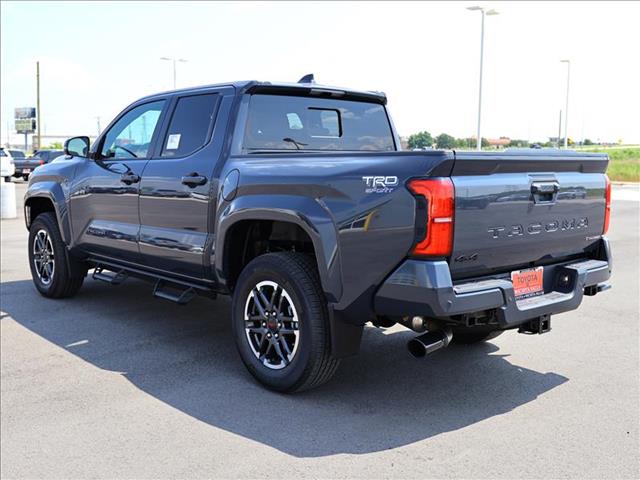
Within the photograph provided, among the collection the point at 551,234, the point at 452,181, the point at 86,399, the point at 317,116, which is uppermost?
the point at 317,116

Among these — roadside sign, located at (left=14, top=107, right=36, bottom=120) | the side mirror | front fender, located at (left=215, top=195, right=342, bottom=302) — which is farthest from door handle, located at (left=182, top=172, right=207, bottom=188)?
roadside sign, located at (left=14, top=107, right=36, bottom=120)

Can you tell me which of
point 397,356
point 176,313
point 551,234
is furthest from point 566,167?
point 176,313

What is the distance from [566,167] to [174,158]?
9.28ft

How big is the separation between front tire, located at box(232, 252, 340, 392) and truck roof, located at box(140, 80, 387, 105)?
1347 millimetres

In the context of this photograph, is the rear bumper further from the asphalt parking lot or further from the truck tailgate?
the asphalt parking lot

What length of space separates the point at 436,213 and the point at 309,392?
5.06 feet

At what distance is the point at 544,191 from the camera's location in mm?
4023

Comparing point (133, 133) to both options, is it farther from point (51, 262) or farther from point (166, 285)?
point (51, 262)

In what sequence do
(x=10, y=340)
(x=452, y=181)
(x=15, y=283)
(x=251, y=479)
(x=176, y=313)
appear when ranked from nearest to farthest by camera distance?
(x=251, y=479)
(x=452, y=181)
(x=10, y=340)
(x=176, y=313)
(x=15, y=283)

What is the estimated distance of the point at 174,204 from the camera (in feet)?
17.1

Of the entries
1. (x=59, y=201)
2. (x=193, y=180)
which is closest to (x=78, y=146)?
(x=59, y=201)

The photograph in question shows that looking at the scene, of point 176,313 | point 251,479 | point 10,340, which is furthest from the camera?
point 176,313

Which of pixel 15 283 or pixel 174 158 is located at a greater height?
pixel 174 158

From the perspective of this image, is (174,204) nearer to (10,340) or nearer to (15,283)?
(10,340)
